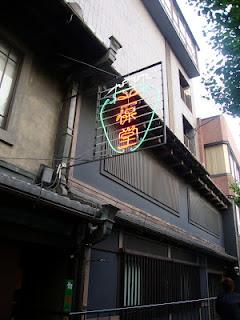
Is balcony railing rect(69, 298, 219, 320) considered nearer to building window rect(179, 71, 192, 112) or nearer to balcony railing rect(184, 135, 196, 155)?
balcony railing rect(184, 135, 196, 155)

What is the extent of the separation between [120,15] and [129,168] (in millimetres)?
6180

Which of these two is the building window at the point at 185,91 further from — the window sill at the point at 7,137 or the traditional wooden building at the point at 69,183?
the window sill at the point at 7,137

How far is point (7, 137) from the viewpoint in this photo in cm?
626

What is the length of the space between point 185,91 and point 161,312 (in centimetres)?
1455

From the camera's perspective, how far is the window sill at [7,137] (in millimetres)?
6164

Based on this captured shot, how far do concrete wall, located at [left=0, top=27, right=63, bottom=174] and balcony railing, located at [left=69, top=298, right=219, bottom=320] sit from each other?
3.19m

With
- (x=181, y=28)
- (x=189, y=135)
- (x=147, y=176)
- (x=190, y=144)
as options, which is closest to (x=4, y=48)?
(x=147, y=176)

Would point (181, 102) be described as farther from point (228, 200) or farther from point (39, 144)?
point (39, 144)

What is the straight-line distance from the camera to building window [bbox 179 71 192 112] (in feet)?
65.8

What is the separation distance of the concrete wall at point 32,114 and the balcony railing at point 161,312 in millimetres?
3194

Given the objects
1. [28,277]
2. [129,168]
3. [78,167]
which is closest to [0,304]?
[28,277]

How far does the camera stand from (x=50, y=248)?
694 cm

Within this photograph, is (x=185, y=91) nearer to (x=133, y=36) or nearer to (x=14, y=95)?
(x=133, y=36)

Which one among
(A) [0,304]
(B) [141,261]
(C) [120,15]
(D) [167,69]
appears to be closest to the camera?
(A) [0,304]
